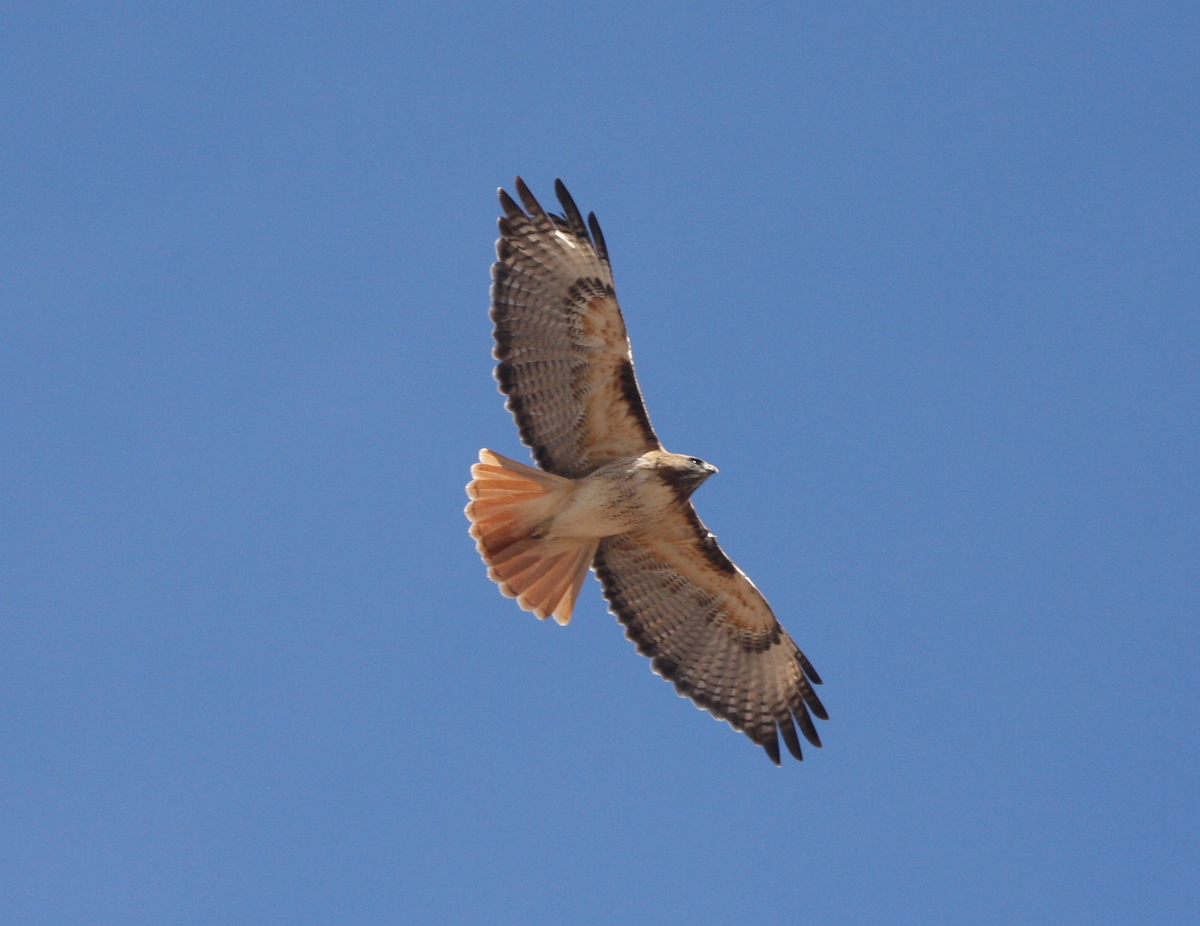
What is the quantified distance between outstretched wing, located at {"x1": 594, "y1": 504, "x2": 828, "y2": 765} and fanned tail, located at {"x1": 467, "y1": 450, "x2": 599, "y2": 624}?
1.43 feet

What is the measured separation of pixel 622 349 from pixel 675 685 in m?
2.70

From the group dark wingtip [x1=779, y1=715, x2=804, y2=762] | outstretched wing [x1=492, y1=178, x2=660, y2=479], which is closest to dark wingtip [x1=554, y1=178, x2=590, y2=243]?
outstretched wing [x1=492, y1=178, x2=660, y2=479]

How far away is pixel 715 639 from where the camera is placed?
11031mm

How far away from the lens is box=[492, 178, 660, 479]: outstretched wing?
9.89m

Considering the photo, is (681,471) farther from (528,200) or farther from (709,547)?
(528,200)

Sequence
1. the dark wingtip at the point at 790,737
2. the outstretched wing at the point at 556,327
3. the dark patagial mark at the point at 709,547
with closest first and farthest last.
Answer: the outstretched wing at the point at 556,327 → the dark patagial mark at the point at 709,547 → the dark wingtip at the point at 790,737

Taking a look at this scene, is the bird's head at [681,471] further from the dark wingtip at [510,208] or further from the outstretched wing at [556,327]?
the dark wingtip at [510,208]

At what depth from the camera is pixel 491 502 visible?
9.98m

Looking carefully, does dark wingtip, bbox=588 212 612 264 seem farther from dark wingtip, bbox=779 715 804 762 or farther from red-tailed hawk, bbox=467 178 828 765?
dark wingtip, bbox=779 715 804 762

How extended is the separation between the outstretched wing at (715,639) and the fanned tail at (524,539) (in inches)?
17.1

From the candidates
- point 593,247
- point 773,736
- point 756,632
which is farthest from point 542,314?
point 773,736

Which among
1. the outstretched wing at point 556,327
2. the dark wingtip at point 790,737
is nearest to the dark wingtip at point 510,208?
the outstretched wing at point 556,327

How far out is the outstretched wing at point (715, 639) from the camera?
10.8 metres

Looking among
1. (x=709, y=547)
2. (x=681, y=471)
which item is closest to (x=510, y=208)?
(x=681, y=471)
